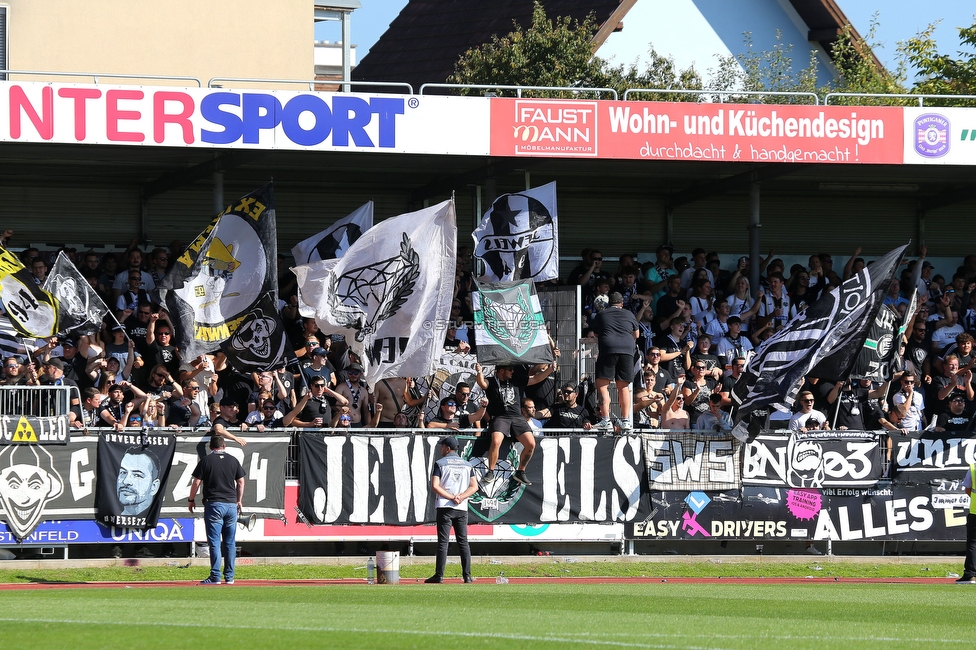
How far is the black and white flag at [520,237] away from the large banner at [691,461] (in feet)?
9.34

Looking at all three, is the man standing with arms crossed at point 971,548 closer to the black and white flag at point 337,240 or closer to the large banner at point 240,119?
the black and white flag at point 337,240

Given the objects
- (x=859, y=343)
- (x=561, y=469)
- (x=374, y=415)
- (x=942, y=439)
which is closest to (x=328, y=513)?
(x=374, y=415)

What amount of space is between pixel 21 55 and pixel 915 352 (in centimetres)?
1781

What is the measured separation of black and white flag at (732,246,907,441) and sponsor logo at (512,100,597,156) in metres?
5.35

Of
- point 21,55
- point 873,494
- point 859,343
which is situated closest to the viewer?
point 859,343

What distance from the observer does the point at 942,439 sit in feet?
63.2

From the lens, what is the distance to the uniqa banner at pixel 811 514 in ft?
61.8

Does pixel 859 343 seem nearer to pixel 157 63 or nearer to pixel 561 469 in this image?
pixel 561 469

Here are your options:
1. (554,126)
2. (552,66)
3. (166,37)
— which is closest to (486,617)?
(554,126)

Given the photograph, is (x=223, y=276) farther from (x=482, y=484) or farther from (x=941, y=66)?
(x=941, y=66)

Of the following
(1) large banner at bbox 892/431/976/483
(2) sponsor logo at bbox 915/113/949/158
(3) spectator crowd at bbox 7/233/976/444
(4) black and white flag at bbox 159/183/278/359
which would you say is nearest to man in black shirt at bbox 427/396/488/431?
(3) spectator crowd at bbox 7/233/976/444

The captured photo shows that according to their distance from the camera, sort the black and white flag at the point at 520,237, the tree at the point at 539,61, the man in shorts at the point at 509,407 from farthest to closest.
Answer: the tree at the point at 539,61
the black and white flag at the point at 520,237
the man in shorts at the point at 509,407

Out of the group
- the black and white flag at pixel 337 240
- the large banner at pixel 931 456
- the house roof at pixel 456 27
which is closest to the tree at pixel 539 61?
the house roof at pixel 456 27

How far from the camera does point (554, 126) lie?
864 inches
